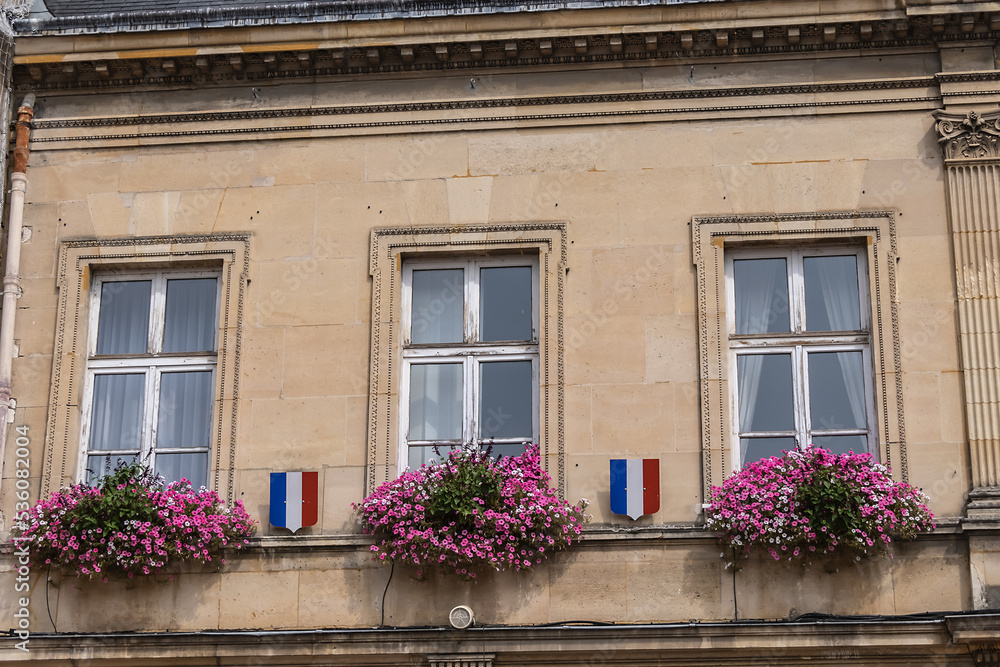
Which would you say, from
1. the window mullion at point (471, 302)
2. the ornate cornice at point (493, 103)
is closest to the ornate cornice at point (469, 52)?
the ornate cornice at point (493, 103)

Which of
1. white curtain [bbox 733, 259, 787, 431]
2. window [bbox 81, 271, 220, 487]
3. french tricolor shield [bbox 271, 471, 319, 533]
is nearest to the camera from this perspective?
french tricolor shield [bbox 271, 471, 319, 533]

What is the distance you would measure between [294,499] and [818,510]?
149 inches

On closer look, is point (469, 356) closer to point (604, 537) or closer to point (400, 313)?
point (400, 313)

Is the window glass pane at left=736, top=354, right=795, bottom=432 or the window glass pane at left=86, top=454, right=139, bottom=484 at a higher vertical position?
the window glass pane at left=736, top=354, right=795, bottom=432

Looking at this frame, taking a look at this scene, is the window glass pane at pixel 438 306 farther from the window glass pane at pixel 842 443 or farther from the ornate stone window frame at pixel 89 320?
the window glass pane at pixel 842 443

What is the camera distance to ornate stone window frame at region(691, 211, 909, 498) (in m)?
10.9

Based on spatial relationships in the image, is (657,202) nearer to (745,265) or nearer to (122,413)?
(745,265)

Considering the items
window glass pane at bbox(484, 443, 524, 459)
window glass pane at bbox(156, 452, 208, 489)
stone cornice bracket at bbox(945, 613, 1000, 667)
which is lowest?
stone cornice bracket at bbox(945, 613, 1000, 667)

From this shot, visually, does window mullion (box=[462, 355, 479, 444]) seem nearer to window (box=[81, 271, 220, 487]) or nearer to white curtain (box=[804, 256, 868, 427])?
window (box=[81, 271, 220, 487])

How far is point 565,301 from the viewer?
11.4 meters

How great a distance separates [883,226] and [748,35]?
72.6 inches

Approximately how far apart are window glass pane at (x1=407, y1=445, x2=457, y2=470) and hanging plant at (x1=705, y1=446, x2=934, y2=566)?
2.08 meters

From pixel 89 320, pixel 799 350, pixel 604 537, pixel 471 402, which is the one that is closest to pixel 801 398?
pixel 799 350

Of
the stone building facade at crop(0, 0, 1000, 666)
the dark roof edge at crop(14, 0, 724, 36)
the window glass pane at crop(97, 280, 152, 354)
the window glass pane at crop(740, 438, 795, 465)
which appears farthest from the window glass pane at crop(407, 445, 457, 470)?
the dark roof edge at crop(14, 0, 724, 36)
